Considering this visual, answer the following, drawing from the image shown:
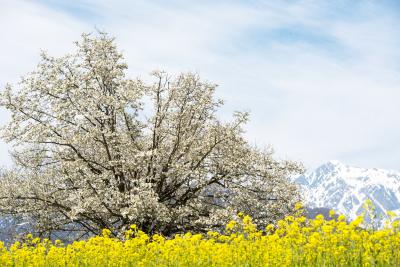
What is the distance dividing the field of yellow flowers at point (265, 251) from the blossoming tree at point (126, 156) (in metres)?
Result: 16.2

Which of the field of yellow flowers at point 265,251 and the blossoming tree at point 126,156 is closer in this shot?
the field of yellow flowers at point 265,251

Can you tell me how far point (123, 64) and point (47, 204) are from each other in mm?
10405

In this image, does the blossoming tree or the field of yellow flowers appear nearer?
the field of yellow flowers

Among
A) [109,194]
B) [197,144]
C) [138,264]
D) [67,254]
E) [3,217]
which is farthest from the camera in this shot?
[3,217]

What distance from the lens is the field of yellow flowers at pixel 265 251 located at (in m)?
10.2

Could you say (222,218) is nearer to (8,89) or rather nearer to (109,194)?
(109,194)

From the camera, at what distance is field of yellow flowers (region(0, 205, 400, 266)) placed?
10250mm

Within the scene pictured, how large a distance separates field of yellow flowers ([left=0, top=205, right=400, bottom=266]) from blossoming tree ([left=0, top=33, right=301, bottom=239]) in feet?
53.0

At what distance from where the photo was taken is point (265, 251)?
1235 centimetres

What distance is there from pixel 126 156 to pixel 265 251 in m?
20.8

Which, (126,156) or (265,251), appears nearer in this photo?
(265,251)

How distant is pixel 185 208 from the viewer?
31922 mm

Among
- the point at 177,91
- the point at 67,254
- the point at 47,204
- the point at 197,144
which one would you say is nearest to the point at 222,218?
→ the point at 197,144

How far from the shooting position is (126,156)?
32.2m
